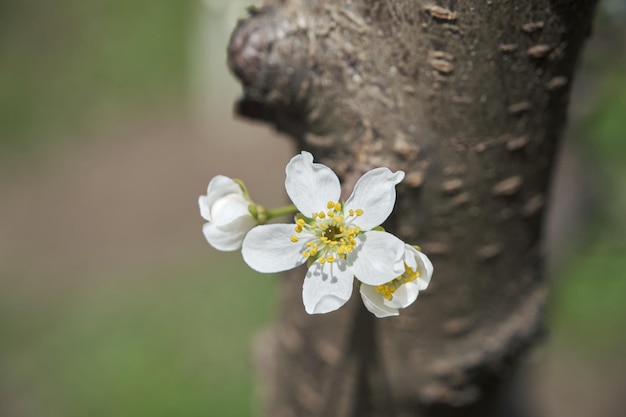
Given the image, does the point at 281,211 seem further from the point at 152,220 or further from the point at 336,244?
the point at 152,220

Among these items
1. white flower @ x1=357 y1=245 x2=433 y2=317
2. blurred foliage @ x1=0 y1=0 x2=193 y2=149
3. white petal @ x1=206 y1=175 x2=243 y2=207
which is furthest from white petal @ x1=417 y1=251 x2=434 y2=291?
blurred foliage @ x1=0 y1=0 x2=193 y2=149

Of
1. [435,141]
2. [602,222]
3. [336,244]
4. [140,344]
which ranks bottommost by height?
[140,344]

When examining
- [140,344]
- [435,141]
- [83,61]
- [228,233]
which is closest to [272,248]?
[228,233]

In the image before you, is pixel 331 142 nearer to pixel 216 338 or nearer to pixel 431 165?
A: pixel 431 165

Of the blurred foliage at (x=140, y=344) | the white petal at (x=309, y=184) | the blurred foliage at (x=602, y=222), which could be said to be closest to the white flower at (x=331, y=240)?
the white petal at (x=309, y=184)

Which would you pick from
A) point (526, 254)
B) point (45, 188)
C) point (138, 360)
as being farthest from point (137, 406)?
point (526, 254)

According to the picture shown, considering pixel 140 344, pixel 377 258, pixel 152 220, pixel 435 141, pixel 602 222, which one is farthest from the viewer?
pixel 152 220

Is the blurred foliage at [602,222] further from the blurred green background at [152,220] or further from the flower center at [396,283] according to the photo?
the flower center at [396,283]
